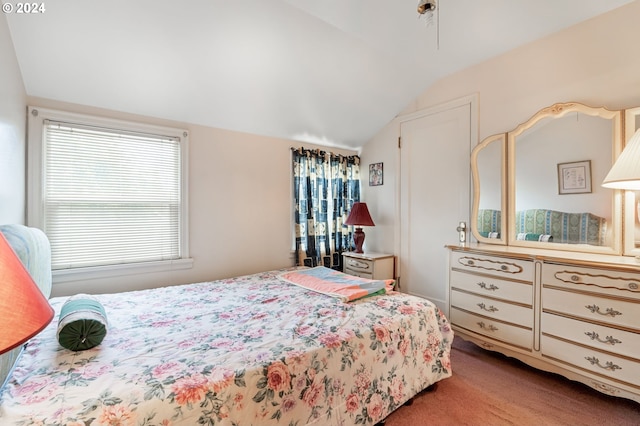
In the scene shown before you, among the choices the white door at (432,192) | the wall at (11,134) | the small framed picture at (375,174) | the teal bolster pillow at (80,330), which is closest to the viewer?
the teal bolster pillow at (80,330)

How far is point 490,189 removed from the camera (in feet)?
8.74

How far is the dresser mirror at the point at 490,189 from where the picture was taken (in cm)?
259

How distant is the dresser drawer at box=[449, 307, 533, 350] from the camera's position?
2029 mm

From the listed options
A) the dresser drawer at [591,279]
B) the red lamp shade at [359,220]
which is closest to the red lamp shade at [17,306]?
the dresser drawer at [591,279]

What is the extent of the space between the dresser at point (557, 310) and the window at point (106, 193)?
8.41 feet

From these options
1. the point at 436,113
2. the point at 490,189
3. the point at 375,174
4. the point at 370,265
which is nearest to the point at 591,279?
the point at 490,189

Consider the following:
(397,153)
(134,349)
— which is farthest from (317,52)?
(134,349)

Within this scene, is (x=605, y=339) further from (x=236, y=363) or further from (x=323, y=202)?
(x=323, y=202)

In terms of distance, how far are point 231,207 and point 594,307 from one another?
296cm

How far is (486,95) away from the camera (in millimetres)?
2752

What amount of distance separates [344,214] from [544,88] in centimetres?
241

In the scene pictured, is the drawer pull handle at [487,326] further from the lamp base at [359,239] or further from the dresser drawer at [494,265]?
the lamp base at [359,239]

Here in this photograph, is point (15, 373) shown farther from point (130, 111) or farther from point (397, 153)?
point (397, 153)

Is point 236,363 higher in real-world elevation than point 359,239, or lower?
lower
